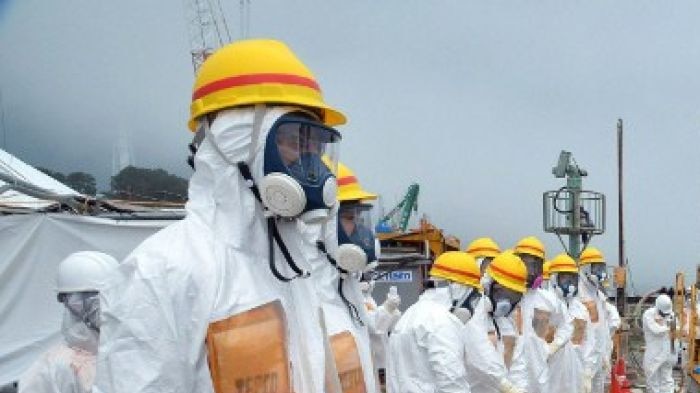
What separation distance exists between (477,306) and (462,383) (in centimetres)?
153

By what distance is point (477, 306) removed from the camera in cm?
859

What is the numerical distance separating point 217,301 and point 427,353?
15.5 ft

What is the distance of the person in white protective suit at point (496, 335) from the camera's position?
8172 mm

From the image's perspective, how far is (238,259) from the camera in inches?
119

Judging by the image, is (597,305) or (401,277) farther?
(401,277)

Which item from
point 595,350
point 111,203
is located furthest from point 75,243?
point 595,350

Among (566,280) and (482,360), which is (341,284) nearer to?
(482,360)

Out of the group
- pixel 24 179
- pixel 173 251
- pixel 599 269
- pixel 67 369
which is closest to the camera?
pixel 173 251

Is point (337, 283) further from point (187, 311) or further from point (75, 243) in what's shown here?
point (75, 243)

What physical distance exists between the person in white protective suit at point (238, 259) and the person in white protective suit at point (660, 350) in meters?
16.9

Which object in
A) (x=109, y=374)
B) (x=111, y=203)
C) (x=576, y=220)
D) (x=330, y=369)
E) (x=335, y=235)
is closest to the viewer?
(x=109, y=374)

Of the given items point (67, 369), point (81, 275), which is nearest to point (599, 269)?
point (81, 275)

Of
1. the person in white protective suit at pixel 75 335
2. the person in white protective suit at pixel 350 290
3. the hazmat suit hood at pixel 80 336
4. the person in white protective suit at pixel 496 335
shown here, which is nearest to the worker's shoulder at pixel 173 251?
the person in white protective suit at pixel 350 290

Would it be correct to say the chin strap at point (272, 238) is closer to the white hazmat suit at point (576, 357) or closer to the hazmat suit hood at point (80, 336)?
the hazmat suit hood at point (80, 336)
